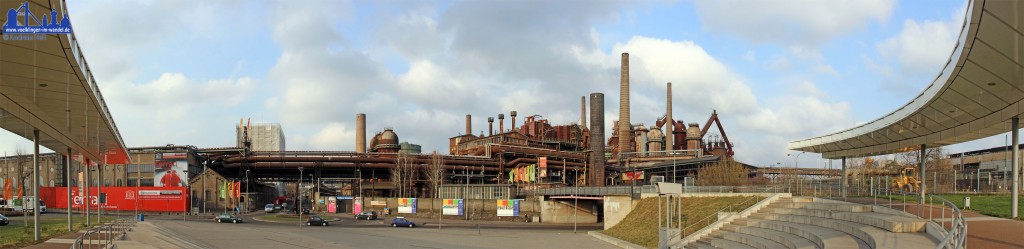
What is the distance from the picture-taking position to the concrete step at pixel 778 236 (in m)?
22.9

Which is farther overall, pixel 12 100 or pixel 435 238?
pixel 435 238

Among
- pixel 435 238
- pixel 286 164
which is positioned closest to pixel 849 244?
pixel 435 238

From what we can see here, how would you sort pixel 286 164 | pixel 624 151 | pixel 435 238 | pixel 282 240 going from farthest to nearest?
pixel 624 151, pixel 286 164, pixel 435 238, pixel 282 240

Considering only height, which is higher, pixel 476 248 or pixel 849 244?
pixel 849 244

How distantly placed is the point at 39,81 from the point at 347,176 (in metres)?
114

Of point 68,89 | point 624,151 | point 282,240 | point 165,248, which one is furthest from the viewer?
point 624,151

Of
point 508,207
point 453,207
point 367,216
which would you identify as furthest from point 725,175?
point 367,216

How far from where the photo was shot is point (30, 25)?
13.9 m

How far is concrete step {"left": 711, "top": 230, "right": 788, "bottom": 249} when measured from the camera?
995 inches

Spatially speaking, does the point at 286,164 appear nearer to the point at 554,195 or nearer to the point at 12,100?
the point at 554,195

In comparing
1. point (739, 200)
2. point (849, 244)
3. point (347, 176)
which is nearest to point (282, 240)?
point (739, 200)

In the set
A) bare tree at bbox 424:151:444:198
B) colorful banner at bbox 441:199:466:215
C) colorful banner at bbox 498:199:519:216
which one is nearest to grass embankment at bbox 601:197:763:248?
colorful banner at bbox 498:199:519:216

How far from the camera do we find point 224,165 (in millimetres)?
118188

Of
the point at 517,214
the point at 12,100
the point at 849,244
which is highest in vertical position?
the point at 12,100
